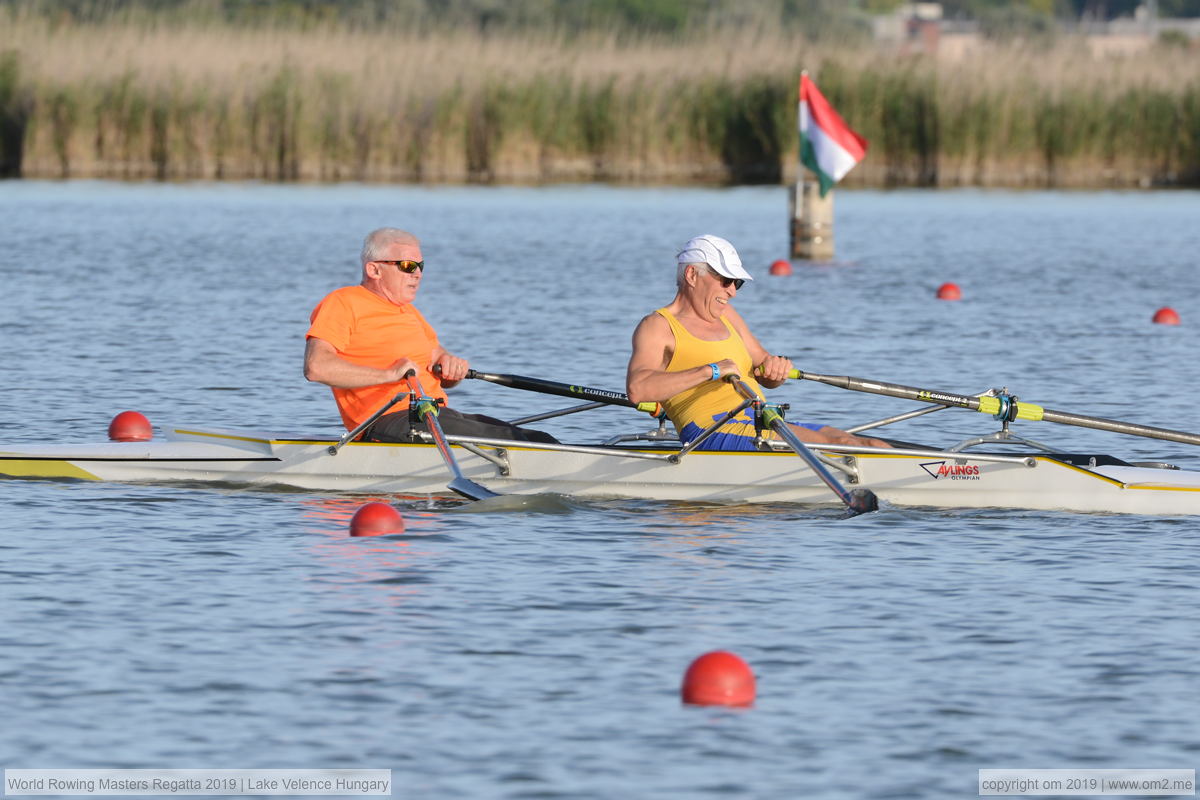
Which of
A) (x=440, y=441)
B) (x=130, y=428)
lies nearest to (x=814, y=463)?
(x=440, y=441)

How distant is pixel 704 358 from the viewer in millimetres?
10961

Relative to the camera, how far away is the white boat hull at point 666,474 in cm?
1116

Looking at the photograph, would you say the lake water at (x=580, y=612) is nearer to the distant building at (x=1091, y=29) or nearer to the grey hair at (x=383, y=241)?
the grey hair at (x=383, y=241)

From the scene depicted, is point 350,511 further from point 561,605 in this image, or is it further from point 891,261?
point 891,261

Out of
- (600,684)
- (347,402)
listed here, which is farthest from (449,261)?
(600,684)

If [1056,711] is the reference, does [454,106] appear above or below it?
above

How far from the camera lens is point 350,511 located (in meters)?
11.1

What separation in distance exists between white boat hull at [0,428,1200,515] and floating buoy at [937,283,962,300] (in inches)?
473

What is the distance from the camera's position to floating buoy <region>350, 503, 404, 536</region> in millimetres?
10344

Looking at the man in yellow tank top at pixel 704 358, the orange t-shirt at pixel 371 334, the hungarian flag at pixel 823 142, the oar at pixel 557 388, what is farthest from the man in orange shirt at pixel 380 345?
the hungarian flag at pixel 823 142

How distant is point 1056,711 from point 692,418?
400 centimetres

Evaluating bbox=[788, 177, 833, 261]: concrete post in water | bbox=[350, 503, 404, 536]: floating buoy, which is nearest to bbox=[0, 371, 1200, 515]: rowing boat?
bbox=[350, 503, 404, 536]: floating buoy

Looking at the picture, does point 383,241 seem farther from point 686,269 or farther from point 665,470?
point 665,470

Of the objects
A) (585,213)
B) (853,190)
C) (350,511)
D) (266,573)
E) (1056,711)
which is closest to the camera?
(1056,711)
